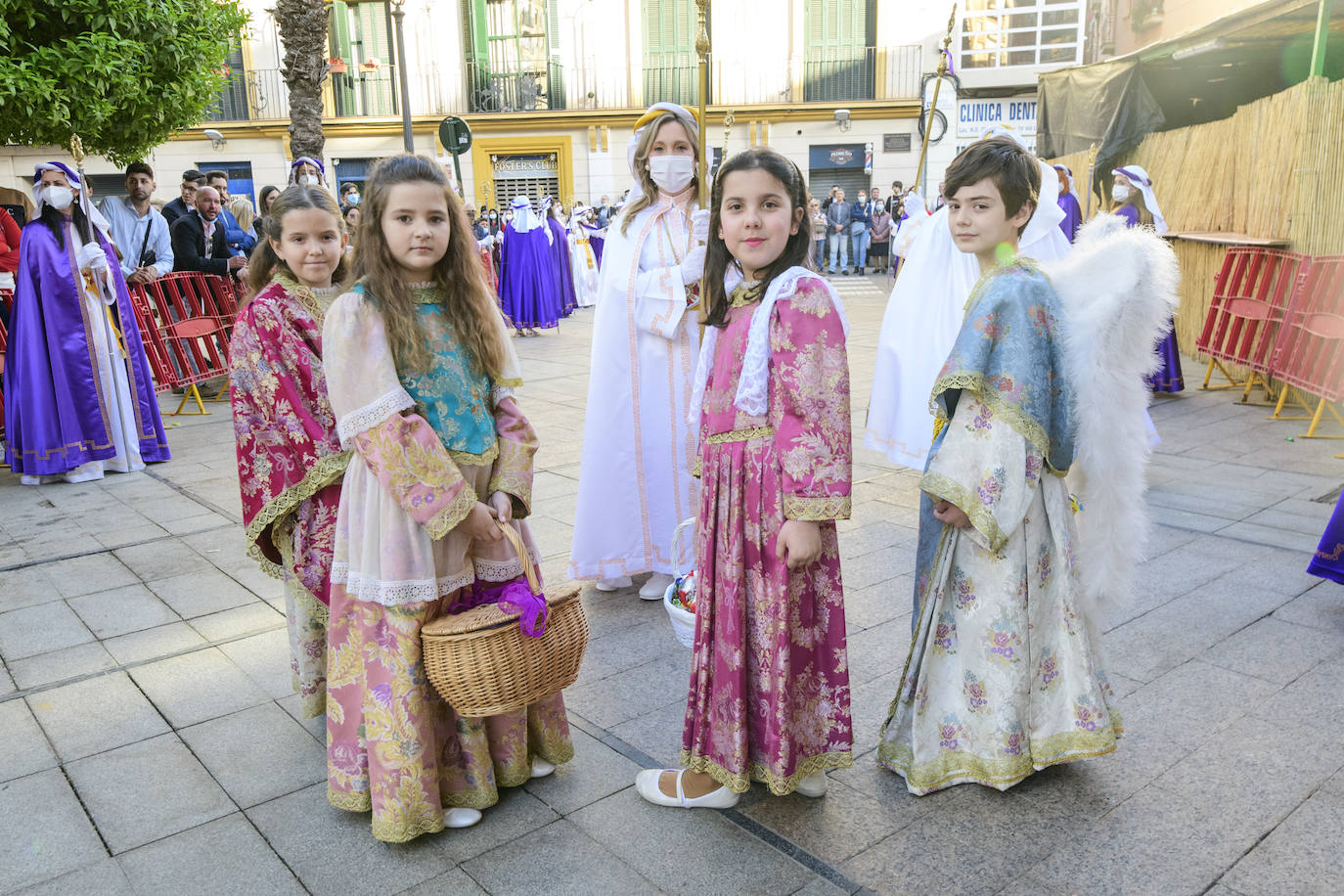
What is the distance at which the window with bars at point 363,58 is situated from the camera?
24906 mm

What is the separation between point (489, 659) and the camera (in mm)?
2279

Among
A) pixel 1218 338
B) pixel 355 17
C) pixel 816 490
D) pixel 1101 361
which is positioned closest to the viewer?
pixel 816 490

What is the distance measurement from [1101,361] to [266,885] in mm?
2421

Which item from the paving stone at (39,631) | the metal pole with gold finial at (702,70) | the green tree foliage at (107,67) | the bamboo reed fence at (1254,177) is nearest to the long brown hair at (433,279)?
the metal pole with gold finial at (702,70)

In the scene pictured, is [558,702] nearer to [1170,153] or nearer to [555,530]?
[555,530]

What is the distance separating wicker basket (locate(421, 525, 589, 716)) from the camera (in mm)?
2273

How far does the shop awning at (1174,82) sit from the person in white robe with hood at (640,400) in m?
8.04

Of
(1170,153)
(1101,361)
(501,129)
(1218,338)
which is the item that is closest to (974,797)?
(1101,361)

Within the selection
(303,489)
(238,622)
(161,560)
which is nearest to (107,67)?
(161,560)

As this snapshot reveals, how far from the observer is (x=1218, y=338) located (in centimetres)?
866

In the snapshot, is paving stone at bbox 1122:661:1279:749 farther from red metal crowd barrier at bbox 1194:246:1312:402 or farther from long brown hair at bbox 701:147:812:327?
red metal crowd barrier at bbox 1194:246:1312:402

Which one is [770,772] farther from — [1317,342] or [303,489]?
[1317,342]

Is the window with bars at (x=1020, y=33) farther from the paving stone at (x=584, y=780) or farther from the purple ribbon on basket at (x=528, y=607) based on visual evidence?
the purple ribbon on basket at (x=528, y=607)

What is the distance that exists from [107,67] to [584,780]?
6928 millimetres
